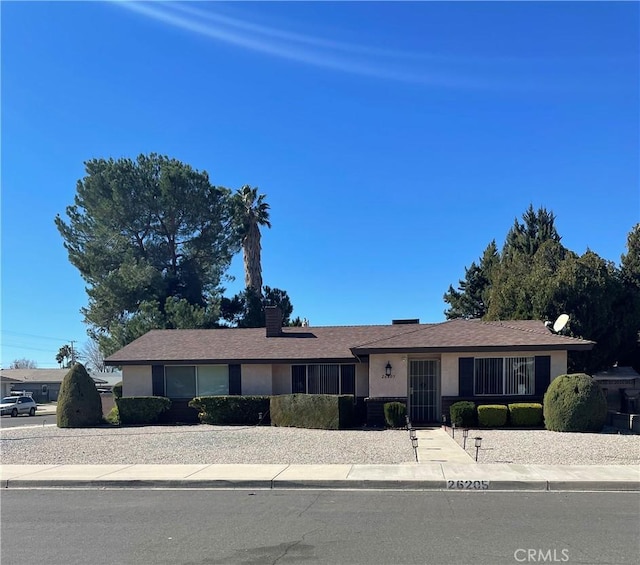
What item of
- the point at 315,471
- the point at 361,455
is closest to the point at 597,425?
the point at 361,455

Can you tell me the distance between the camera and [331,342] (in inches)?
939

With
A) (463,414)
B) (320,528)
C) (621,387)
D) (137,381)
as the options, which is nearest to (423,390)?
(463,414)

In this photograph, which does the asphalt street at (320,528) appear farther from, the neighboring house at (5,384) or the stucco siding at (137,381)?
the neighboring house at (5,384)

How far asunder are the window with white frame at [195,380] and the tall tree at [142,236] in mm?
11742

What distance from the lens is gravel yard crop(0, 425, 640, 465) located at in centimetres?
1286

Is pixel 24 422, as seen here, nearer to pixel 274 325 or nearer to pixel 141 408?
pixel 141 408

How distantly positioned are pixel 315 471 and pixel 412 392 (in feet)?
32.0

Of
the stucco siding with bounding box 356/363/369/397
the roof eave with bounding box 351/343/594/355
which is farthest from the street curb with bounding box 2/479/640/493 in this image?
the stucco siding with bounding box 356/363/369/397

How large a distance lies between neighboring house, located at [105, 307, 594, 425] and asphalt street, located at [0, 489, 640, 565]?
33.2 ft

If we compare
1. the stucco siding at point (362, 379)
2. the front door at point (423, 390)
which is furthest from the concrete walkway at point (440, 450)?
the stucco siding at point (362, 379)

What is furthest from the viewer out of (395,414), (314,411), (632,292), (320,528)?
(632,292)

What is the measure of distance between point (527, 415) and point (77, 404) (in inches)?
648

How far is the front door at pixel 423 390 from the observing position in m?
20.3

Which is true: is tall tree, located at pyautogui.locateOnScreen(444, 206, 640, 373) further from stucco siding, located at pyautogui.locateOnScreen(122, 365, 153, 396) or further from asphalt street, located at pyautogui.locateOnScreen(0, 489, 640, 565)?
asphalt street, located at pyautogui.locateOnScreen(0, 489, 640, 565)
